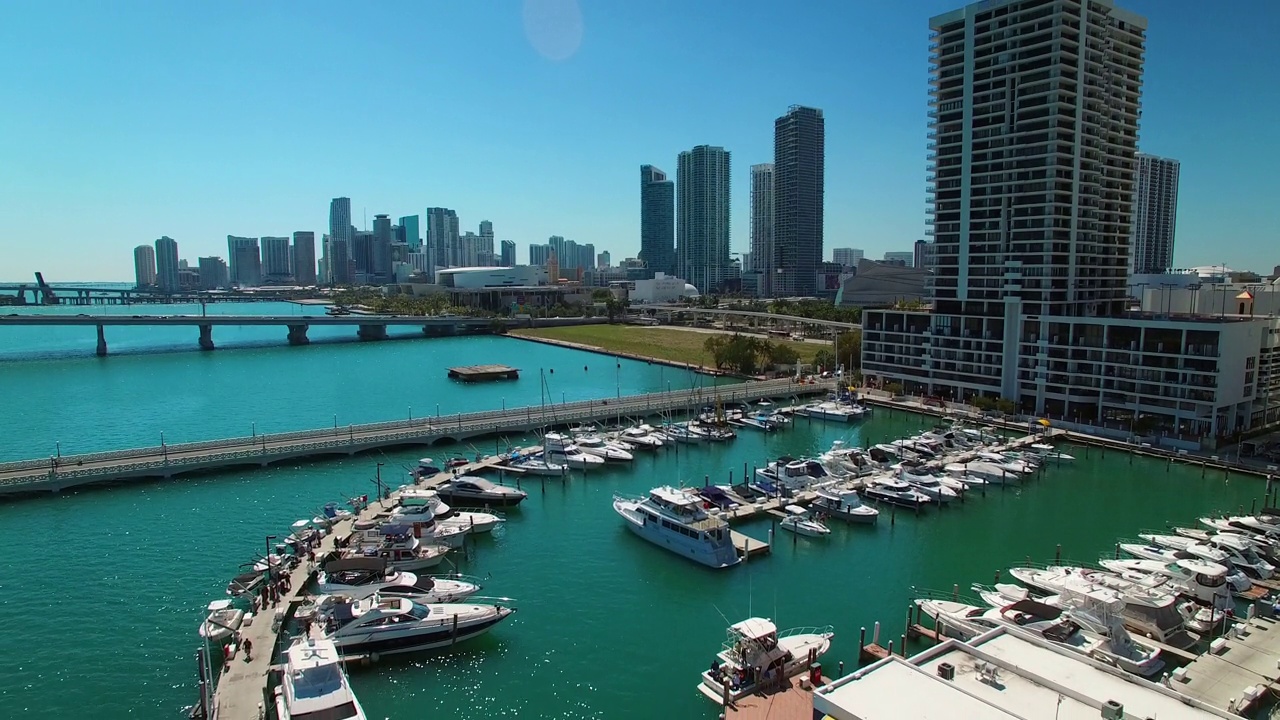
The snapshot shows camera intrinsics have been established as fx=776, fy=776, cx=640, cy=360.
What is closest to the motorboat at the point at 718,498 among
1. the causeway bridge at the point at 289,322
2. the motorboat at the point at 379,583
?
the motorboat at the point at 379,583

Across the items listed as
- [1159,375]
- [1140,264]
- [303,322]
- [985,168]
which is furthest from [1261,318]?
[1140,264]

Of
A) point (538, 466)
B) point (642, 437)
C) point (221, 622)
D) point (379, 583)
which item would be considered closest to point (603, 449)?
point (642, 437)

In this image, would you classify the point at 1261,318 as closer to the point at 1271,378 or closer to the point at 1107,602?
the point at 1271,378

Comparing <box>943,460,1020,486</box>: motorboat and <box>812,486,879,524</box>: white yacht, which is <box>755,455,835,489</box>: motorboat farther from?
<box>943,460,1020,486</box>: motorboat

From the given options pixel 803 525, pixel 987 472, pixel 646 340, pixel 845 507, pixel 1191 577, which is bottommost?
pixel 803 525

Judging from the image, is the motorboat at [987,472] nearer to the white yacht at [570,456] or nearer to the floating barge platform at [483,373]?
the white yacht at [570,456]

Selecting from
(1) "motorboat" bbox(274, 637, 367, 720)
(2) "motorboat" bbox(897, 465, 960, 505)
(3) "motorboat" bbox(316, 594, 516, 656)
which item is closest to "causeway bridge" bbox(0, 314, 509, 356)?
(2) "motorboat" bbox(897, 465, 960, 505)

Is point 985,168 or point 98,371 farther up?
point 985,168

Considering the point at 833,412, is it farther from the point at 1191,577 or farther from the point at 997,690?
the point at 997,690
